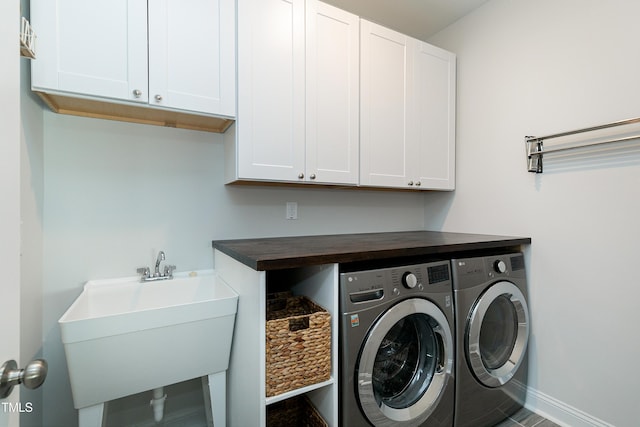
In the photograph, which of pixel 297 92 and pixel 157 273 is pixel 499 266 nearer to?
pixel 297 92

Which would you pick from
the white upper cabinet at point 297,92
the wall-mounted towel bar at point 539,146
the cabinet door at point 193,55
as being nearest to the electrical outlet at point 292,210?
the white upper cabinet at point 297,92

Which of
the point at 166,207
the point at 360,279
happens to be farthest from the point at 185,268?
the point at 360,279

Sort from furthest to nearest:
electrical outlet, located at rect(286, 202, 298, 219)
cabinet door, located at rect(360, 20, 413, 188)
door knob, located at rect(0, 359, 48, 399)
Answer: electrical outlet, located at rect(286, 202, 298, 219) → cabinet door, located at rect(360, 20, 413, 188) → door knob, located at rect(0, 359, 48, 399)

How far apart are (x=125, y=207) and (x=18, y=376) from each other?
49.1 inches

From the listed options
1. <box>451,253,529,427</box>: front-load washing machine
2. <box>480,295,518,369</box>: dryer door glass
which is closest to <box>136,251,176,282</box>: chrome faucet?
<box>451,253,529,427</box>: front-load washing machine

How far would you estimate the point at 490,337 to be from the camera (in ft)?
5.88

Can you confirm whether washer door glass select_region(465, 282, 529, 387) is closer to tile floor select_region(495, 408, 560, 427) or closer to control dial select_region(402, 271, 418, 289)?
tile floor select_region(495, 408, 560, 427)

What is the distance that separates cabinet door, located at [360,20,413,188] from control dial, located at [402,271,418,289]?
769mm

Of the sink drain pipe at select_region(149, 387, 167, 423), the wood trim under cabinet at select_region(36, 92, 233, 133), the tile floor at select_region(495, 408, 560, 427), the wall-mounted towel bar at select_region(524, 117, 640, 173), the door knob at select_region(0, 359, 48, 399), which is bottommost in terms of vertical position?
the tile floor at select_region(495, 408, 560, 427)

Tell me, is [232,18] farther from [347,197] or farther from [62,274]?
[62,274]

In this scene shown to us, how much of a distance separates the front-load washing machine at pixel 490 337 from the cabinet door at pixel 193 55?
158 centimetres

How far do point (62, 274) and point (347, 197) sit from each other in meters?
1.81

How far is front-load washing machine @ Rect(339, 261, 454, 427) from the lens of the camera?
1.22m

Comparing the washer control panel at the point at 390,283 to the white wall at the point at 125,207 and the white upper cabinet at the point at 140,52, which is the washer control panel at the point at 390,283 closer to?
the white wall at the point at 125,207
